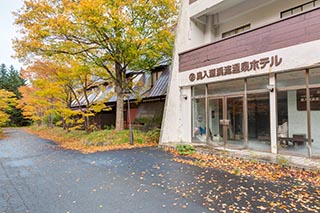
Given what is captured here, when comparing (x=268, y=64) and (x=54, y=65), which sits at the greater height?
(x=54, y=65)

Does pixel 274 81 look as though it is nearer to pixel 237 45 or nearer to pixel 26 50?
pixel 237 45

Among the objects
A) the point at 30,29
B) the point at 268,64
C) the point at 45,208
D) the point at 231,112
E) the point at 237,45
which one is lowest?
the point at 45,208

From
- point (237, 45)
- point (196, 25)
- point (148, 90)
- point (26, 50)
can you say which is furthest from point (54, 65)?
point (237, 45)

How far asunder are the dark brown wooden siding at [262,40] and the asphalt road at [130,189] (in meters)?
4.93

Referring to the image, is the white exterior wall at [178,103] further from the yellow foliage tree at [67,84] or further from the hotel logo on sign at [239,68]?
the yellow foliage tree at [67,84]

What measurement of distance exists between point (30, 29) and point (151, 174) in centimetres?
1042

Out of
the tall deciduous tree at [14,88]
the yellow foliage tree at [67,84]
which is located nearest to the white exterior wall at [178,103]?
the yellow foliage tree at [67,84]

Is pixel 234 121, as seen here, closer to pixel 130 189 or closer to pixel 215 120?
pixel 215 120

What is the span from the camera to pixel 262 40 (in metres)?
8.06

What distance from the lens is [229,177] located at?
5.94 meters

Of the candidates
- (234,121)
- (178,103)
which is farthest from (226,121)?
(178,103)

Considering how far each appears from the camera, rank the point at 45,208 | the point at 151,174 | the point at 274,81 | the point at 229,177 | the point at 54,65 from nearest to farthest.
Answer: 1. the point at 45,208
2. the point at 229,177
3. the point at 151,174
4. the point at 274,81
5. the point at 54,65

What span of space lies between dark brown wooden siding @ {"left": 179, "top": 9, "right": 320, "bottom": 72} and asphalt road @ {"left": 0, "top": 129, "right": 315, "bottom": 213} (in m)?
4.93

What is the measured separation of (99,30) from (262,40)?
828 cm
